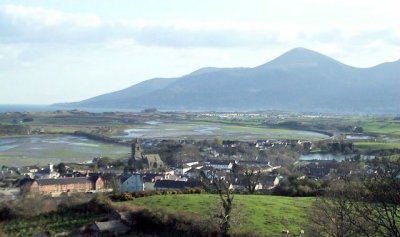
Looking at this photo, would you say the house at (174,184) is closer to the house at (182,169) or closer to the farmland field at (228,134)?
the house at (182,169)

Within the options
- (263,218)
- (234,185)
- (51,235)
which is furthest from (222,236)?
(234,185)

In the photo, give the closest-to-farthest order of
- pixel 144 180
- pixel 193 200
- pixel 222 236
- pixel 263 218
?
pixel 222 236
pixel 263 218
pixel 193 200
pixel 144 180

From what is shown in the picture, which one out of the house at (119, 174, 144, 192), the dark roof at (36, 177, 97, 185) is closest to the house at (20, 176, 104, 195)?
the dark roof at (36, 177, 97, 185)

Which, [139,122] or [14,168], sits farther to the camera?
[139,122]

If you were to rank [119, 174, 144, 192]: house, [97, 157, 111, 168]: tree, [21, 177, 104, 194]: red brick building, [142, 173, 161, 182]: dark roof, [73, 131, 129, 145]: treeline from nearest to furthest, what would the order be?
1. [119, 174, 144, 192]: house
2. [21, 177, 104, 194]: red brick building
3. [142, 173, 161, 182]: dark roof
4. [97, 157, 111, 168]: tree
5. [73, 131, 129, 145]: treeline

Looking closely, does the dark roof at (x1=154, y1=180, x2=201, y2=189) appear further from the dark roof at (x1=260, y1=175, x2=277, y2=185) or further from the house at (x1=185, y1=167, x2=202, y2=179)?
the house at (x1=185, y1=167, x2=202, y2=179)

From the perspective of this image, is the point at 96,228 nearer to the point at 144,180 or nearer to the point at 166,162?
the point at 144,180
